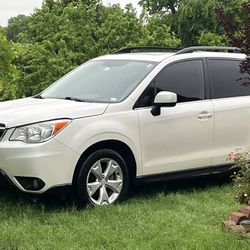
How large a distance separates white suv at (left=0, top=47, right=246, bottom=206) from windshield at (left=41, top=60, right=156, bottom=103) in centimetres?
1

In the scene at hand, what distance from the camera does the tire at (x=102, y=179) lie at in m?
5.75

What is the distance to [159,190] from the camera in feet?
22.5

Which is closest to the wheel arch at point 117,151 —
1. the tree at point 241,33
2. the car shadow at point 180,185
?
the car shadow at point 180,185

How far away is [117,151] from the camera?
609 centimetres

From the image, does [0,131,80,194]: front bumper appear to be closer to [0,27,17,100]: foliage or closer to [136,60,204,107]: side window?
[136,60,204,107]: side window

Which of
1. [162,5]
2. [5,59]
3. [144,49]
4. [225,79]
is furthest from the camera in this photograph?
[162,5]

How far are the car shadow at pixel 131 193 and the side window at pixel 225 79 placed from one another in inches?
41.2

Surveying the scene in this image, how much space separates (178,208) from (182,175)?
0.84 meters

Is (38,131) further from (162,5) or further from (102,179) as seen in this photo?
(162,5)

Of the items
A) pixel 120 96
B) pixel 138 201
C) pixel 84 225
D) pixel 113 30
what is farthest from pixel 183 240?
pixel 113 30

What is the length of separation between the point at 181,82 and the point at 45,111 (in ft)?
5.77

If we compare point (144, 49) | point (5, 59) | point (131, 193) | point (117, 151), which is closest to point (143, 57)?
point (144, 49)

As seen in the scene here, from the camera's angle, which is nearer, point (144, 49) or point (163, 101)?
point (163, 101)

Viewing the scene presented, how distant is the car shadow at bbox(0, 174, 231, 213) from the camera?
5965 mm
